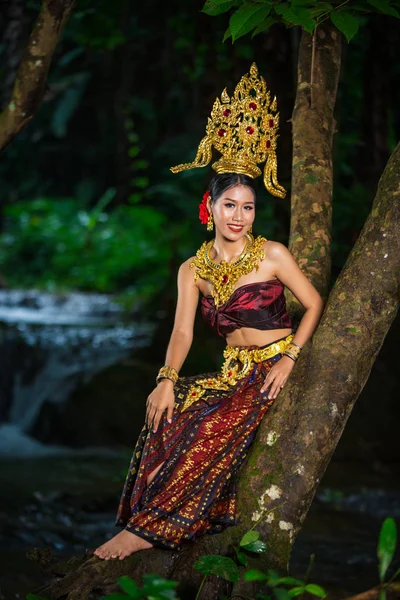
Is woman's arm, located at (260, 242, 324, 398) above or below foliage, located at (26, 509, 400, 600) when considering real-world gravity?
above

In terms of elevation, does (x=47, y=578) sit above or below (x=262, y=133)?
below

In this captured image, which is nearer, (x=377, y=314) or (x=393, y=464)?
(x=377, y=314)

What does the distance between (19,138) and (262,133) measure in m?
7.62

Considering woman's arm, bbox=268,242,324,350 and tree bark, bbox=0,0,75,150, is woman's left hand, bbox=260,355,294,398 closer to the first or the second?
woman's arm, bbox=268,242,324,350

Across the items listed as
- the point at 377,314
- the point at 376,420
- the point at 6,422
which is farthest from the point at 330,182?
the point at 6,422

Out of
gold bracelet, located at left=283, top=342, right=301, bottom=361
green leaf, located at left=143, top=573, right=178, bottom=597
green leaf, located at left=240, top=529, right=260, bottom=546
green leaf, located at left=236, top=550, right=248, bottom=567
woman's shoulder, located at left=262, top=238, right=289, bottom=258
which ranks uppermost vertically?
woman's shoulder, located at left=262, top=238, right=289, bottom=258

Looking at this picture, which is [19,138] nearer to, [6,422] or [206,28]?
[6,422]

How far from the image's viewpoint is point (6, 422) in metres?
7.89

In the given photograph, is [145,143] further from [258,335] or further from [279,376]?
[279,376]

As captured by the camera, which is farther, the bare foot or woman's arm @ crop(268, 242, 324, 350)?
woman's arm @ crop(268, 242, 324, 350)

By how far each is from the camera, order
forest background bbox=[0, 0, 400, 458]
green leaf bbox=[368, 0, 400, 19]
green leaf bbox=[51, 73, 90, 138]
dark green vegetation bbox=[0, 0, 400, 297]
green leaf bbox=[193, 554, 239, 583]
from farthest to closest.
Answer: green leaf bbox=[51, 73, 90, 138]
dark green vegetation bbox=[0, 0, 400, 297]
forest background bbox=[0, 0, 400, 458]
green leaf bbox=[368, 0, 400, 19]
green leaf bbox=[193, 554, 239, 583]

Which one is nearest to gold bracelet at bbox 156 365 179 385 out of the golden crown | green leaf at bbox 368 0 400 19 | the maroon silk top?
the maroon silk top

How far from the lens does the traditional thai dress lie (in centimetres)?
272

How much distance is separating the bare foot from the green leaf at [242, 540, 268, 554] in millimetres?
343
